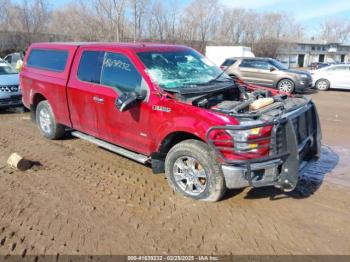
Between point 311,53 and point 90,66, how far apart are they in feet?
271

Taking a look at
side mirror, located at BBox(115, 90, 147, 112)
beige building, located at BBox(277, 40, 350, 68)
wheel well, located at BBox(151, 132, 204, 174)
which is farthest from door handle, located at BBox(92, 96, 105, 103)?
beige building, located at BBox(277, 40, 350, 68)

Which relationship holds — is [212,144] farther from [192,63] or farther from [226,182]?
[192,63]

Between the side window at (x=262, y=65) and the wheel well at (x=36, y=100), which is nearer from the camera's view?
the wheel well at (x=36, y=100)

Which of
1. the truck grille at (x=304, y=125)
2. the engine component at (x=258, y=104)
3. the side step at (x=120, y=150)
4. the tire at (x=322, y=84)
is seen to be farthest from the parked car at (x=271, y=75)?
the engine component at (x=258, y=104)

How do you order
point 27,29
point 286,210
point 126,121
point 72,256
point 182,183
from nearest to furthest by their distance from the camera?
point 72,256 → point 286,210 → point 182,183 → point 126,121 → point 27,29

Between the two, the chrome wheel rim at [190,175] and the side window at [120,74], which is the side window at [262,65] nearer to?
the side window at [120,74]

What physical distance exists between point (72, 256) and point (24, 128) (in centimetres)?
545

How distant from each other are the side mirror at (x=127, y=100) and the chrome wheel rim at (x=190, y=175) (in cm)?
96

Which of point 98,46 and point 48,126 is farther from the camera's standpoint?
point 48,126

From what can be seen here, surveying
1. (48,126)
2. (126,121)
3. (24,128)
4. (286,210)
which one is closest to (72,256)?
(126,121)

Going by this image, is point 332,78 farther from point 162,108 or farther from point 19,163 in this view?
point 19,163

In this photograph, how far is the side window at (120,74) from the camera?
4.48 metres

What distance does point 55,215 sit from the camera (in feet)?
12.5

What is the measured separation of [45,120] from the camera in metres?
6.67
